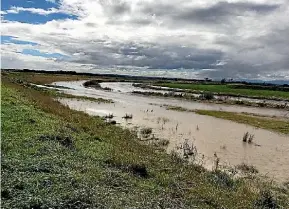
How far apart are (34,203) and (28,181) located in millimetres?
1276

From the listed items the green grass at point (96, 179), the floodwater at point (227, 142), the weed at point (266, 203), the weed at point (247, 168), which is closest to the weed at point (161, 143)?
the floodwater at point (227, 142)

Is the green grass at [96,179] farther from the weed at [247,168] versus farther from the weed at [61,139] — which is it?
the weed at [247,168]

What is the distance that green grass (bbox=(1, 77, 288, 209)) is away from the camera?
8.72 metres

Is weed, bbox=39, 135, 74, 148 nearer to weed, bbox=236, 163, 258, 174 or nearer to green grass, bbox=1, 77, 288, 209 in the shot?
green grass, bbox=1, 77, 288, 209

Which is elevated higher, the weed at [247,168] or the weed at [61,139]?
the weed at [61,139]

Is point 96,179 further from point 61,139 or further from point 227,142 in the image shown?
point 227,142

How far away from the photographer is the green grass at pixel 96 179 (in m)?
8.72

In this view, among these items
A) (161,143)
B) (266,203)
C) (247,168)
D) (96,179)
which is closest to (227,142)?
(161,143)

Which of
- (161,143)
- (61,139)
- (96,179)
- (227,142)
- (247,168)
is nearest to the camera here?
(96,179)

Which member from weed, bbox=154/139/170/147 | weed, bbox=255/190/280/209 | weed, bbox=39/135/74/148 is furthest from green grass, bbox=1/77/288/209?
Result: weed, bbox=154/139/170/147

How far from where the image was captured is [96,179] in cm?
1032

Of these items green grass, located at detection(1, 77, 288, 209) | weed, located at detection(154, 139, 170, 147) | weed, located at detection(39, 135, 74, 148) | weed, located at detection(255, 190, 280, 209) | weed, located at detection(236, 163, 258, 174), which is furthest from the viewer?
weed, located at detection(154, 139, 170, 147)

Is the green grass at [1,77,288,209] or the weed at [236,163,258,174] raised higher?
the green grass at [1,77,288,209]

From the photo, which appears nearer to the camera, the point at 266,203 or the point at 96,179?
the point at 96,179
